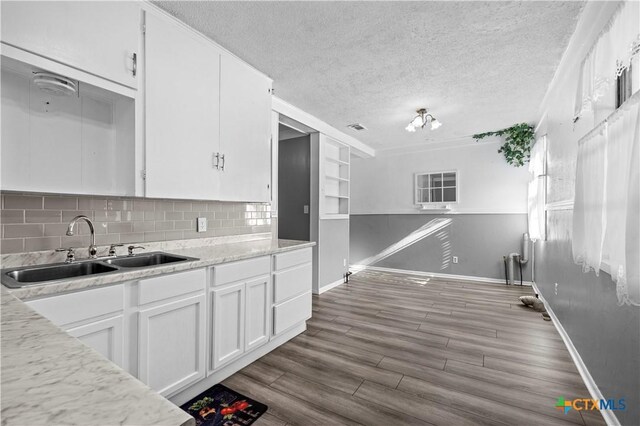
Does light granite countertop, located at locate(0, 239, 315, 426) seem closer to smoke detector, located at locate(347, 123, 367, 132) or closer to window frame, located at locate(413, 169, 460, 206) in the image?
smoke detector, located at locate(347, 123, 367, 132)

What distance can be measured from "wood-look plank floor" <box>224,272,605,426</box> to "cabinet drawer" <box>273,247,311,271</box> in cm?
71

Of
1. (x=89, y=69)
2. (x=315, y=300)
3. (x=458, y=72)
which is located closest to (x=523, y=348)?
(x=315, y=300)

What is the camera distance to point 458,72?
285 centimetres

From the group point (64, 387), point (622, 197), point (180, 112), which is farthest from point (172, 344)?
point (622, 197)

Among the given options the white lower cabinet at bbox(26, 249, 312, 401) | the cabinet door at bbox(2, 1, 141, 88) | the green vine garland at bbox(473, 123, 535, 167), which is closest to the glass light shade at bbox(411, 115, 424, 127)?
the green vine garland at bbox(473, 123, 535, 167)

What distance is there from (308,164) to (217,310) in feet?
9.71

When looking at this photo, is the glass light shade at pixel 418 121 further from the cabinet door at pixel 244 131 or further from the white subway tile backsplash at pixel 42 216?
the white subway tile backsplash at pixel 42 216

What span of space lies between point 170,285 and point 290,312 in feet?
4.16

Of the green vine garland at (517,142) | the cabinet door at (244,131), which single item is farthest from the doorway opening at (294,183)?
the green vine garland at (517,142)

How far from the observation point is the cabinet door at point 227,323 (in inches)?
77.2

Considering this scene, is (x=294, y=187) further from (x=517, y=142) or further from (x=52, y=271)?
(x=517, y=142)

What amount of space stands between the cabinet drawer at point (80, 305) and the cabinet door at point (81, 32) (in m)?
1.19

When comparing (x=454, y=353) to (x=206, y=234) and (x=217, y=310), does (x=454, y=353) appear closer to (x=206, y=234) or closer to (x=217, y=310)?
(x=217, y=310)

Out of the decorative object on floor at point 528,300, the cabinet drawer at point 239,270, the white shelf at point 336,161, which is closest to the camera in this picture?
the cabinet drawer at point 239,270
